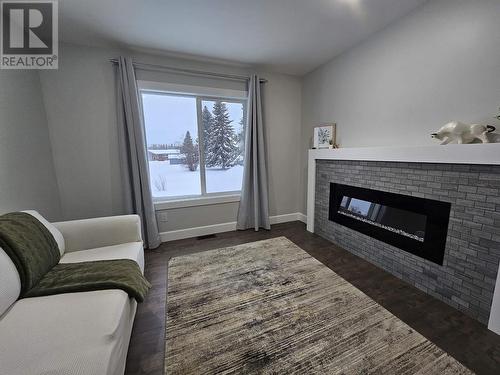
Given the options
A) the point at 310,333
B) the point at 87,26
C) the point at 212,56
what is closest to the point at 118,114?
the point at 87,26

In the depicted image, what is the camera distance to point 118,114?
2453 millimetres

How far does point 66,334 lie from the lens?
868 mm

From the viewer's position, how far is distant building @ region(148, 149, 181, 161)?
9.24ft

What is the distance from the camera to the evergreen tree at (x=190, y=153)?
2.98 meters

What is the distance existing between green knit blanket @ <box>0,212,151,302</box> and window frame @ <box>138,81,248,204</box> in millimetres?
1468

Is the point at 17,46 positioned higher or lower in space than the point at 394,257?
higher

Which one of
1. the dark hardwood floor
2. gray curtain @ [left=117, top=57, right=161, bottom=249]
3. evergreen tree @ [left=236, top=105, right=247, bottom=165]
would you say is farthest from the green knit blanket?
evergreen tree @ [left=236, top=105, right=247, bottom=165]

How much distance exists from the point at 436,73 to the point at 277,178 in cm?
229

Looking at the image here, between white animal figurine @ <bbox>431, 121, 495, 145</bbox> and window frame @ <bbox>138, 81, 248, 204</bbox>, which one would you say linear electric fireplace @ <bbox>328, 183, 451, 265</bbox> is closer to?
white animal figurine @ <bbox>431, 121, 495, 145</bbox>

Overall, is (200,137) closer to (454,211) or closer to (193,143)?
(193,143)

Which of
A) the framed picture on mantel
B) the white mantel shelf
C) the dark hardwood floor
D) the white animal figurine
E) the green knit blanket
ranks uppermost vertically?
the framed picture on mantel

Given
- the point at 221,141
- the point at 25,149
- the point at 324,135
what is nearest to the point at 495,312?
the point at 324,135

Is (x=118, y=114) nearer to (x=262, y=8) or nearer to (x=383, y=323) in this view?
(x=262, y=8)

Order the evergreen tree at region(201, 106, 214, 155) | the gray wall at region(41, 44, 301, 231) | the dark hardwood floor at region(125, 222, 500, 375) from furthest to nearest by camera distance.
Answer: the evergreen tree at region(201, 106, 214, 155), the gray wall at region(41, 44, 301, 231), the dark hardwood floor at region(125, 222, 500, 375)
